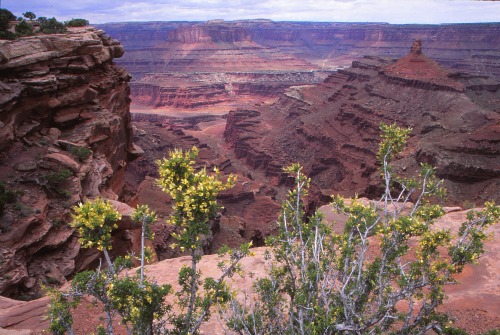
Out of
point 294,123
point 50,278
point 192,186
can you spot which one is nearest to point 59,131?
point 50,278

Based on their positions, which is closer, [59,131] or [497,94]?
[59,131]

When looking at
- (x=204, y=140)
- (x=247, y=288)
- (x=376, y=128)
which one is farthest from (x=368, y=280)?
(x=204, y=140)

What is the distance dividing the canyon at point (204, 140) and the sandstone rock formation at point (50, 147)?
7cm

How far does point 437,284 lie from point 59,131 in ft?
71.4

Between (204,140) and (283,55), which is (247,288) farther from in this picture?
(283,55)

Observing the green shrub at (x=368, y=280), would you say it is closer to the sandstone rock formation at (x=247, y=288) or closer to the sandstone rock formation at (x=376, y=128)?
the sandstone rock formation at (x=247, y=288)

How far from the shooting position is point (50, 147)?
68.0ft

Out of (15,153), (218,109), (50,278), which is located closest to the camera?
(50,278)

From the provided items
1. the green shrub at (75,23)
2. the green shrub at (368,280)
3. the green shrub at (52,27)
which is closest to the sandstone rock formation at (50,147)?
the green shrub at (52,27)

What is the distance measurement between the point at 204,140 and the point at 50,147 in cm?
6254

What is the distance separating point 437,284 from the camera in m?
8.29

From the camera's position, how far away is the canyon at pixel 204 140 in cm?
1667

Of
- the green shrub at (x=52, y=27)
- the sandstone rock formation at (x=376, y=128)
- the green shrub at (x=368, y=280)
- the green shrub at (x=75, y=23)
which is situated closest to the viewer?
the green shrub at (x=368, y=280)

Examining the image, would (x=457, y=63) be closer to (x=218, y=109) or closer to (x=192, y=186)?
(x=218, y=109)
